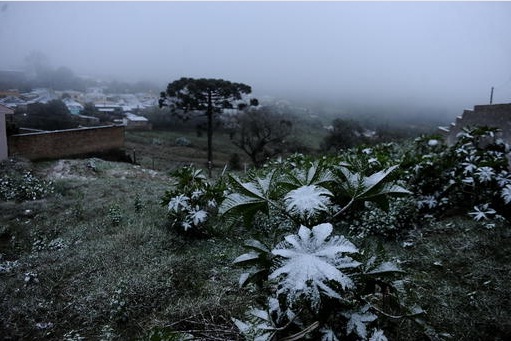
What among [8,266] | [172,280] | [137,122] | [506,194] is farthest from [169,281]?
[137,122]

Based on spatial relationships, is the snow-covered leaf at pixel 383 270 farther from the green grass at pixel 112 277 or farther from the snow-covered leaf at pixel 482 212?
the snow-covered leaf at pixel 482 212

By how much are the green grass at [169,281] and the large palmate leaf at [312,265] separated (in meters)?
0.98

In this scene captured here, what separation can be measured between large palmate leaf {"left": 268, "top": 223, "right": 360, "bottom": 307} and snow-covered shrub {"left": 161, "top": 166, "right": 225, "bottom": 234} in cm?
303

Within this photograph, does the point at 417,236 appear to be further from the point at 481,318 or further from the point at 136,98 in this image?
the point at 136,98

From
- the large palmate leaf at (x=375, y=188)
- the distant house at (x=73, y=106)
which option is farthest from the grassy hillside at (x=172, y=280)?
the distant house at (x=73, y=106)

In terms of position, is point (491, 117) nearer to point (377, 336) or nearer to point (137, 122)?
point (377, 336)

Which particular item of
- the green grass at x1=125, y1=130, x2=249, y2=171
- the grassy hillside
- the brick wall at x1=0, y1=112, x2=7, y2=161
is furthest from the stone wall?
the brick wall at x1=0, y1=112, x2=7, y2=161

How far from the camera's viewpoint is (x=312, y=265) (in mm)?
1224

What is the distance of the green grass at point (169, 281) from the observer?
8.37 feet

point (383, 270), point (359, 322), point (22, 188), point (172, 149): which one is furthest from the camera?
point (172, 149)

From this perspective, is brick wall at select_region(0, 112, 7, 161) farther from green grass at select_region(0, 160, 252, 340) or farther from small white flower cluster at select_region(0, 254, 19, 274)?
small white flower cluster at select_region(0, 254, 19, 274)

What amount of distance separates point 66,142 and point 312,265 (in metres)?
14.2

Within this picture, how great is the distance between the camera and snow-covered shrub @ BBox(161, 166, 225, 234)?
441 centimetres

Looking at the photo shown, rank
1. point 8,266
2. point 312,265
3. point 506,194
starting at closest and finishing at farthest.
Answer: point 312,265, point 506,194, point 8,266
